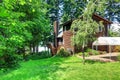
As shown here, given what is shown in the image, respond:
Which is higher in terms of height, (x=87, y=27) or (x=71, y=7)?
(x=71, y=7)

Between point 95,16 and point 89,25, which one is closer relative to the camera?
point 89,25

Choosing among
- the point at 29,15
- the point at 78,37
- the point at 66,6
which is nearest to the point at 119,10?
the point at 66,6

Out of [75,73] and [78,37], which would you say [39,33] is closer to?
[78,37]

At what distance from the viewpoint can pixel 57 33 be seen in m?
39.7

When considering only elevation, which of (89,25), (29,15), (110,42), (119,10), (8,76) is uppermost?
(119,10)

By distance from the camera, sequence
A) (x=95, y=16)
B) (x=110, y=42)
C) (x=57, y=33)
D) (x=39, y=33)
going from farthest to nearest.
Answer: (x=57, y=33) < (x=95, y=16) < (x=39, y=33) < (x=110, y=42)

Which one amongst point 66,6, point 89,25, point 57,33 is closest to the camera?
point 89,25

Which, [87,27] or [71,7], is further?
[71,7]

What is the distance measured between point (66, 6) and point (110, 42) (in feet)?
91.5

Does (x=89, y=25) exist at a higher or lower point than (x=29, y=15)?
lower

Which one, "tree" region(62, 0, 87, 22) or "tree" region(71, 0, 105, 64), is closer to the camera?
"tree" region(71, 0, 105, 64)

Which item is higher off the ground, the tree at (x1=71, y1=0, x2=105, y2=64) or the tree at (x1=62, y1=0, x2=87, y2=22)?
the tree at (x1=62, y1=0, x2=87, y2=22)

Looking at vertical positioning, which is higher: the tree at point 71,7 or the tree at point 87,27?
the tree at point 71,7

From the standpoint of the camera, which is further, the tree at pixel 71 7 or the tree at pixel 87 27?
the tree at pixel 71 7
